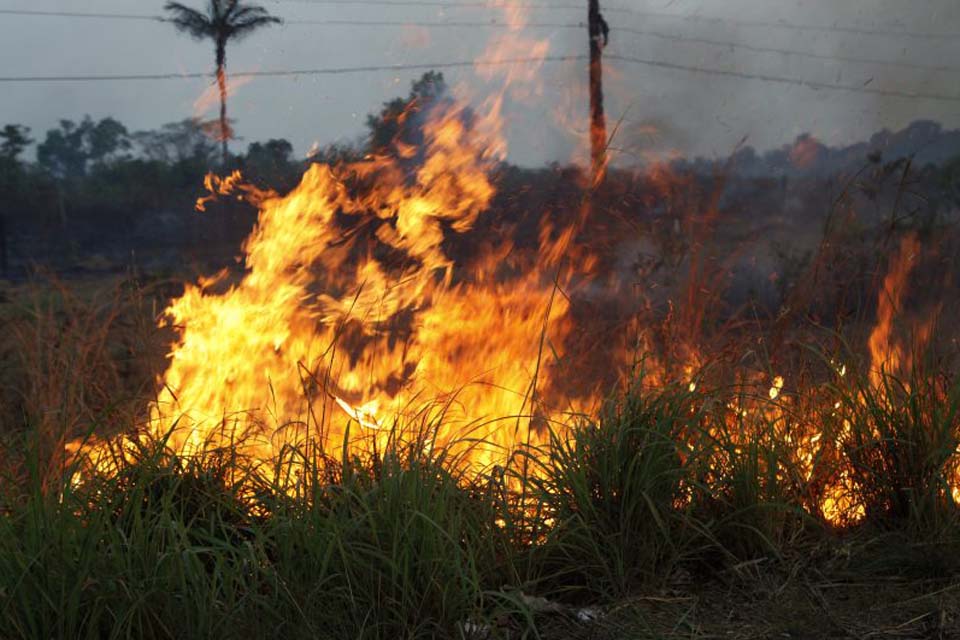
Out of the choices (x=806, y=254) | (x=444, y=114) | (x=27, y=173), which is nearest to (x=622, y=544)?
(x=444, y=114)

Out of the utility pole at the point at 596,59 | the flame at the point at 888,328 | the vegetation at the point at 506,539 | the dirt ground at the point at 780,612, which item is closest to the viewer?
the vegetation at the point at 506,539

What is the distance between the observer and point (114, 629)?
88.2 inches

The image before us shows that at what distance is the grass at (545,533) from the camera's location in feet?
7.73

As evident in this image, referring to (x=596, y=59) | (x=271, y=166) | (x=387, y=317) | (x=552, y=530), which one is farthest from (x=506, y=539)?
(x=596, y=59)

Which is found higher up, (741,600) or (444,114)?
(444,114)

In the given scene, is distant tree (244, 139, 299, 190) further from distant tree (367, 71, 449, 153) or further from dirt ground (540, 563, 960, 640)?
dirt ground (540, 563, 960, 640)

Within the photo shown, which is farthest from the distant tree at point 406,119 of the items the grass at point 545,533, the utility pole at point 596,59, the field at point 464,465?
the utility pole at point 596,59

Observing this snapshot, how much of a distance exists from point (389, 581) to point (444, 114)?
298 cm

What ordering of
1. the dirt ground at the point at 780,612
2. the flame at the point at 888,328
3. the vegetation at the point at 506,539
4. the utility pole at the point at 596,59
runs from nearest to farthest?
1. the vegetation at the point at 506,539
2. the dirt ground at the point at 780,612
3. the flame at the point at 888,328
4. the utility pole at the point at 596,59

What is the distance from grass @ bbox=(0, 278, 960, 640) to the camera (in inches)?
92.8

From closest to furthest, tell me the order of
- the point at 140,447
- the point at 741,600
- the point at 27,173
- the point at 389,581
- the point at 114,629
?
the point at 114,629 < the point at 389,581 < the point at 741,600 < the point at 140,447 < the point at 27,173

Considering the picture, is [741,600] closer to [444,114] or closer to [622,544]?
[622,544]

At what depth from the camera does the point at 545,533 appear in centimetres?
277

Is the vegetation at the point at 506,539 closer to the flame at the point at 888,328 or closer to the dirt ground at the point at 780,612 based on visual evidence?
the dirt ground at the point at 780,612
